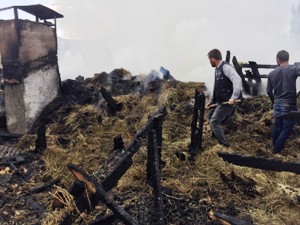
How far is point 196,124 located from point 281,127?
1.92 metres

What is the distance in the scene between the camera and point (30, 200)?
4.69 meters

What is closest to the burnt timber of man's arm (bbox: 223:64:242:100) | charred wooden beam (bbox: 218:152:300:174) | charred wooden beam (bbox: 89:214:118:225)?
charred wooden beam (bbox: 89:214:118:225)

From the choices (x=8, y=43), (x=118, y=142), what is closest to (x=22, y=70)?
(x=8, y=43)

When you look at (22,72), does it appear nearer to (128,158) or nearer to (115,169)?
(128,158)

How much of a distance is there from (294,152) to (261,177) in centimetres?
194

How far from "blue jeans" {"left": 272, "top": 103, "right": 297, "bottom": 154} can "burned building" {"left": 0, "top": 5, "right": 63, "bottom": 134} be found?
6580mm

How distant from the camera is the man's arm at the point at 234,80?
5570 millimetres

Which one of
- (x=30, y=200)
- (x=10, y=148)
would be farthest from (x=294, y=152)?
(x=10, y=148)

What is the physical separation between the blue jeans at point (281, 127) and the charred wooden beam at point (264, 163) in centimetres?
250

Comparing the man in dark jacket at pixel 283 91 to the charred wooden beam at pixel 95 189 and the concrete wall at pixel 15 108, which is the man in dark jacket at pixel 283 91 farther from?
the concrete wall at pixel 15 108

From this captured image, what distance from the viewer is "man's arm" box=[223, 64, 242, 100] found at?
18.3 feet

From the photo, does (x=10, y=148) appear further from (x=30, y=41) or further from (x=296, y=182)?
(x=296, y=182)

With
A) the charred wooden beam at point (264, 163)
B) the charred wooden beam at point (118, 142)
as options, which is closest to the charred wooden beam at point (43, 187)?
the charred wooden beam at point (118, 142)

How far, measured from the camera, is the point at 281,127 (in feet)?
20.2
